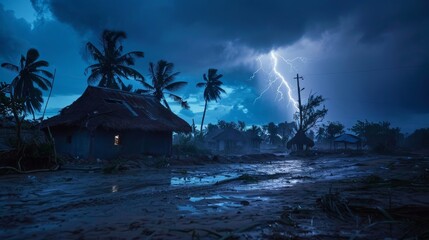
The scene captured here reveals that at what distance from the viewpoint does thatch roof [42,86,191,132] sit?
53.4 ft

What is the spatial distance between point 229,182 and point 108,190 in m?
3.36

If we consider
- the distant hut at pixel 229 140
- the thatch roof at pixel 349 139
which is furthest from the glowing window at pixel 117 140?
the thatch roof at pixel 349 139

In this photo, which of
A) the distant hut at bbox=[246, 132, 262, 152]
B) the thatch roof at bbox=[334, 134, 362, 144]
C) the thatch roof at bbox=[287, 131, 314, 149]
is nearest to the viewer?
the thatch roof at bbox=[287, 131, 314, 149]

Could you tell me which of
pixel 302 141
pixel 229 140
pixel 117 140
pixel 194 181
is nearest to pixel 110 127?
pixel 117 140

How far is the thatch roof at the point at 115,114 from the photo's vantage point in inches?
640

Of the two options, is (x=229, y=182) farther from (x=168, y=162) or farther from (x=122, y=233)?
(x=168, y=162)

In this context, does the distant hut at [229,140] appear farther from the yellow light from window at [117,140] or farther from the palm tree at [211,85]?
the yellow light from window at [117,140]

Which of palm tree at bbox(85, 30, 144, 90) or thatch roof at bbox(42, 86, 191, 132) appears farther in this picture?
palm tree at bbox(85, 30, 144, 90)

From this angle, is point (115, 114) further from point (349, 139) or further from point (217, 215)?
point (349, 139)

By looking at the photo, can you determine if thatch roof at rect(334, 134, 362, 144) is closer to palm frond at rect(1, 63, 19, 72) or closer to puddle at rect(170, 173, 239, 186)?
puddle at rect(170, 173, 239, 186)

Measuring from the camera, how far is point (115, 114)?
684 inches

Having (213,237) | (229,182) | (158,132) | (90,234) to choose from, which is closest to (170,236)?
(213,237)

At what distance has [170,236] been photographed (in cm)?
288

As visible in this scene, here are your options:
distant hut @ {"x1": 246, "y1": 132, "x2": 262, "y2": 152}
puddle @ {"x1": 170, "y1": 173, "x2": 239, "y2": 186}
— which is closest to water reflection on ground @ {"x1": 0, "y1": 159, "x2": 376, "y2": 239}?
puddle @ {"x1": 170, "y1": 173, "x2": 239, "y2": 186}
